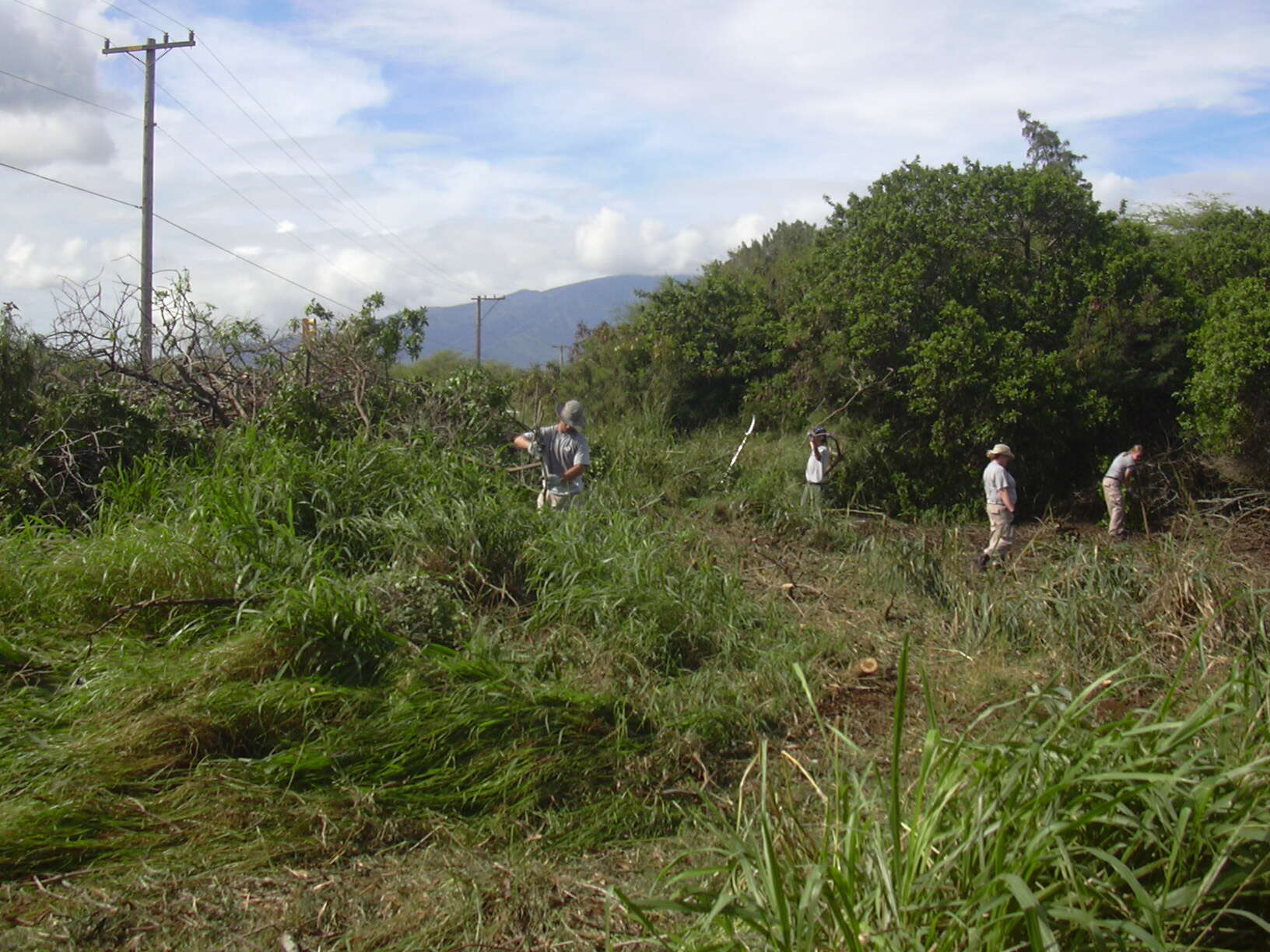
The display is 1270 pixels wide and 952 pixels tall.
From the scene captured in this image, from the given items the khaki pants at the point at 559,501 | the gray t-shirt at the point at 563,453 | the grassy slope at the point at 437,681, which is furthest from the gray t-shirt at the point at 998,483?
the khaki pants at the point at 559,501

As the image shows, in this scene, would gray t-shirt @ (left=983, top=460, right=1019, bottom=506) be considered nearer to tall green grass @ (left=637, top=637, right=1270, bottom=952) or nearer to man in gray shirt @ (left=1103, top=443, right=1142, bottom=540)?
man in gray shirt @ (left=1103, top=443, right=1142, bottom=540)

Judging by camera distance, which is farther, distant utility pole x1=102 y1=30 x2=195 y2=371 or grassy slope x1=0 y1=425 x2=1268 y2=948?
distant utility pole x1=102 y1=30 x2=195 y2=371

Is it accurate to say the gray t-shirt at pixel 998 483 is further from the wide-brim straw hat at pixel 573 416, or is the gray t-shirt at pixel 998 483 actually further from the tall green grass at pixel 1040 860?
the tall green grass at pixel 1040 860

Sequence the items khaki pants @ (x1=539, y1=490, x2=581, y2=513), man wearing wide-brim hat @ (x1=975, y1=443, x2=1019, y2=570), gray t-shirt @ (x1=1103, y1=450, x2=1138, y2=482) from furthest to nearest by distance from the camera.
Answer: gray t-shirt @ (x1=1103, y1=450, x2=1138, y2=482), man wearing wide-brim hat @ (x1=975, y1=443, x2=1019, y2=570), khaki pants @ (x1=539, y1=490, x2=581, y2=513)

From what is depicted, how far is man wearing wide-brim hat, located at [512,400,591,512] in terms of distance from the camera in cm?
789

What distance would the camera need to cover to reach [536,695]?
4500mm

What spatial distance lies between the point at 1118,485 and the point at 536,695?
30.4 ft

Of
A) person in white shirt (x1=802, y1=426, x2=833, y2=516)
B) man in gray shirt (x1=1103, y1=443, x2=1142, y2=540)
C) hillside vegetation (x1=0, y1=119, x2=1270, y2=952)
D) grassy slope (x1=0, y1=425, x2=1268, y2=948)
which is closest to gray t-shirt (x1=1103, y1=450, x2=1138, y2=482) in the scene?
man in gray shirt (x1=1103, y1=443, x2=1142, y2=540)

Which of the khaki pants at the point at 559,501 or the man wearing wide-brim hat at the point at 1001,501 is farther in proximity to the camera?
the man wearing wide-brim hat at the point at 1001,501

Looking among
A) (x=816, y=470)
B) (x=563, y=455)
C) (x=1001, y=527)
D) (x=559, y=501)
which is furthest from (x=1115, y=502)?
(x=559, y=501)

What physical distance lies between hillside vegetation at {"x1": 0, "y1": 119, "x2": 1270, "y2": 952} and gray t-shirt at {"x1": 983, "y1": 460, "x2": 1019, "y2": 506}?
1400 mm

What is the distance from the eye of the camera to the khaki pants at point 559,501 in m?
7.45

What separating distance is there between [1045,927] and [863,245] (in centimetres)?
1354

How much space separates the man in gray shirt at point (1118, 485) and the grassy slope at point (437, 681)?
464cm
